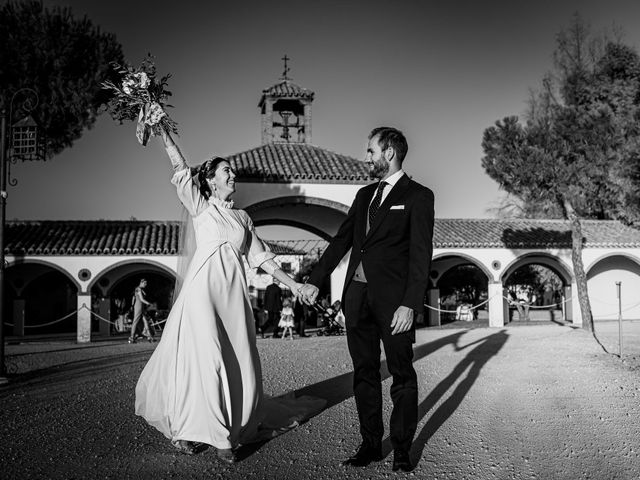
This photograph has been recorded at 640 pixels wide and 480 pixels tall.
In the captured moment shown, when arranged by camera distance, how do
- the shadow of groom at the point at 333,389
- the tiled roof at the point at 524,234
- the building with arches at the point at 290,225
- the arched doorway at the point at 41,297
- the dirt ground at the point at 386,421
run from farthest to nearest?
1. the tiled roof at the point at 524,234
2. the arched doorway at the point at 41,297
3. the building with arches at the point at 290,225
4. the shadow of groom at the point at 333,389
5. the dirt ground at the point at 386,421

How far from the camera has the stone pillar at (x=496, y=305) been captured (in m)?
22.8

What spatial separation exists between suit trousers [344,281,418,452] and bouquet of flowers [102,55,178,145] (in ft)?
6.75

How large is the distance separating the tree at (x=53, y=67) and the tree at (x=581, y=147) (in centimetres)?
1503

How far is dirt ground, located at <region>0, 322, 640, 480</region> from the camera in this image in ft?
Result: 13.3

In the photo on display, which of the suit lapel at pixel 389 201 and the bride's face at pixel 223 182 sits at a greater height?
the bride's face at pixel 223 182

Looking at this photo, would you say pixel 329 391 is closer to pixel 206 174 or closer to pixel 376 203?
pixel 206 174

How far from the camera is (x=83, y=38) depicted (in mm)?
22000

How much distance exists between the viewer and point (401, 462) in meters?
3.94

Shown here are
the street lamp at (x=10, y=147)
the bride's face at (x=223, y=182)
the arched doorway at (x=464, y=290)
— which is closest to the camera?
the bride's face at (x=223, y=182)

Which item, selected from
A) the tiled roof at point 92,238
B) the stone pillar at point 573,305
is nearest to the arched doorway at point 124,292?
the tiled roof at point 92,238

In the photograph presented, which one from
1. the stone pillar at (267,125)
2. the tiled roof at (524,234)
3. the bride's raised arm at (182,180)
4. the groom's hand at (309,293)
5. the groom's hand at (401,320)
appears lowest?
the groom's hand at (401,320)

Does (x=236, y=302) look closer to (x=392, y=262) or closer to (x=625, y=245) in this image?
(x=392, y=262)

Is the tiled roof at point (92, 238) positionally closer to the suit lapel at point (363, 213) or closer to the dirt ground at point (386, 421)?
the dirt ground at point (386, 421)

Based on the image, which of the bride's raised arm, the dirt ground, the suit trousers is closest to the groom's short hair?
the suit trousers
